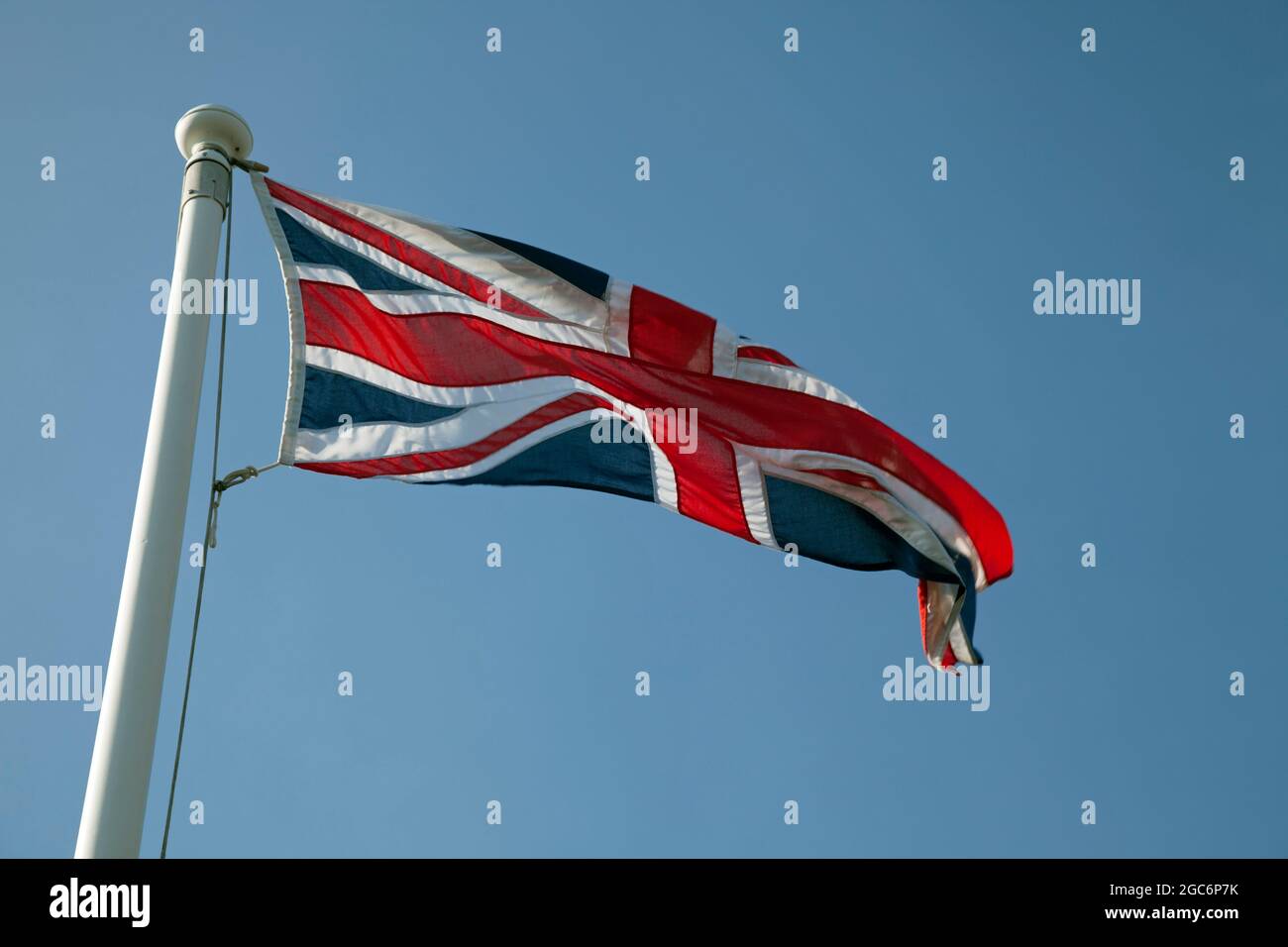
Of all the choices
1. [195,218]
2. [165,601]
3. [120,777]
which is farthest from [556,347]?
[120,777]

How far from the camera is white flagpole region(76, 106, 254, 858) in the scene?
7.53 meters

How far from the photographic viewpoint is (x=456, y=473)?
10.2 metres

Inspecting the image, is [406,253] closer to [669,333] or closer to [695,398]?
[669,333]

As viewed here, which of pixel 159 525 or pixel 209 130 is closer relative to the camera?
pixel 159 525

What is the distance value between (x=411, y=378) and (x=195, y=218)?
1.74 meters

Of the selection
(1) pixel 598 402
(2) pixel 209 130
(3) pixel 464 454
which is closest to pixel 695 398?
(1) pixel 598 402

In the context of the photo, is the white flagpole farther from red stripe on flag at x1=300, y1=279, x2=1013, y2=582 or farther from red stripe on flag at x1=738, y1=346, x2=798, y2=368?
red stripe on flag at x1=738, y1=346, x2=798, y2=368

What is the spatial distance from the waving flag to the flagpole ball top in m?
0.46

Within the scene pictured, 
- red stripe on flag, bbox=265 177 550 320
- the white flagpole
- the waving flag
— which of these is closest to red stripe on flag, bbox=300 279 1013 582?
the waving flag

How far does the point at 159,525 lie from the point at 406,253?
332 cm

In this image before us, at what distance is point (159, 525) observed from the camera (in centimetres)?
826

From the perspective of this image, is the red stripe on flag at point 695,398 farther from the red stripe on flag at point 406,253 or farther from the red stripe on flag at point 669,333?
the red stripe on flag at point 406,253

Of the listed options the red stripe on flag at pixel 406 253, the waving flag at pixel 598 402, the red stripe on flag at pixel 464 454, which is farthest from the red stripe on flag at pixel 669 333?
the red stripe on flag at pixel 406 253
